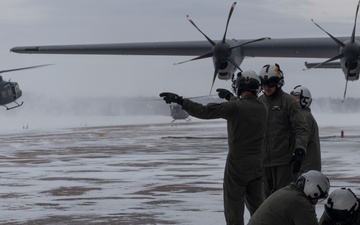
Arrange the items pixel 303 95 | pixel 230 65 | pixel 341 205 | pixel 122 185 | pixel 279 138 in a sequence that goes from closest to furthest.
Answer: pixel 341 205 < pixel 279 138 < pixel 303 95 < pixel 122 185 < pixel 230 65

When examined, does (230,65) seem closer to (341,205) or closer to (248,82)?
(248,82)

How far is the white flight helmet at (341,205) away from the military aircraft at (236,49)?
1832 cm

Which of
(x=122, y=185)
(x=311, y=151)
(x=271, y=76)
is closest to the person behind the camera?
(x=271, y=76)

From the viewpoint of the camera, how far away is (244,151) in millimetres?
9148

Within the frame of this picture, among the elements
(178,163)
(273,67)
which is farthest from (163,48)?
(273,67)

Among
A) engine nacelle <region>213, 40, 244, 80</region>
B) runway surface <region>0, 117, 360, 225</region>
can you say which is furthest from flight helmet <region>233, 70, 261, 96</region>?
engine nacelle <region>213, 40, 244, 80</region>

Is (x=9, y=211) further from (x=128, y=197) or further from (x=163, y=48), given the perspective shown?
(x=163, y=48)

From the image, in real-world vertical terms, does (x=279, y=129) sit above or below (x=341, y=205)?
above

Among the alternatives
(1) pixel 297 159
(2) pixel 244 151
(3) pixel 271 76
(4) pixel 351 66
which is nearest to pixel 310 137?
(3) pixel 271 76

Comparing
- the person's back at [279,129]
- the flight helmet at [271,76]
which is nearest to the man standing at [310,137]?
the person's back at [279,129]

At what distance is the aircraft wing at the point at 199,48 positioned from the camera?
27672 millimetres

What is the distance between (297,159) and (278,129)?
92 cm

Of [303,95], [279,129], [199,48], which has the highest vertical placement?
[199,48]

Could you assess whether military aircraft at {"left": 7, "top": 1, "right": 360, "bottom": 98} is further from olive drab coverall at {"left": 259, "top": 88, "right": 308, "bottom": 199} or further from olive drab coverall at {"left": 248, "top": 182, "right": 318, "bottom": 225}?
olive drab coverall at {"left": 248, "top": 182, "right": 318, "bottom": 225}
